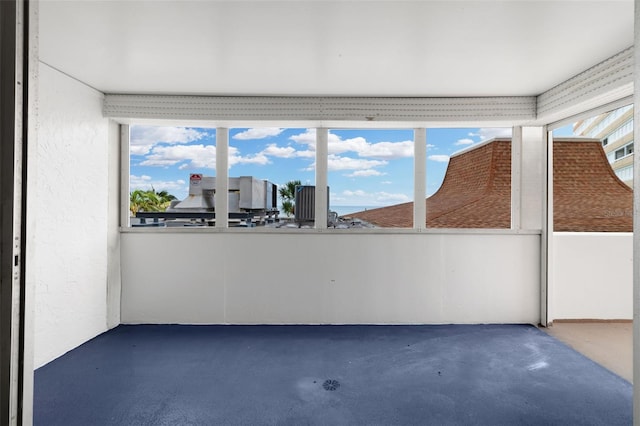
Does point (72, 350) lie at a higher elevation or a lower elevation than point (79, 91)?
lower

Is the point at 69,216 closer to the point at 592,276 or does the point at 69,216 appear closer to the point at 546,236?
the point at 546,236

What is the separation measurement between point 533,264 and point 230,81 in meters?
4.08

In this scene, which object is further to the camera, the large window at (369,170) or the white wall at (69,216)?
the large window at (369,170)

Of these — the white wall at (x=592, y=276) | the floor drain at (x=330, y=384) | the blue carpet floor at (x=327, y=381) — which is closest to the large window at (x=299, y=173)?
the white wall at (x=592, y=276)

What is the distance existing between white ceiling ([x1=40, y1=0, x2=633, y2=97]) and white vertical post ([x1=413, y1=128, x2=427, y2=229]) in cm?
66

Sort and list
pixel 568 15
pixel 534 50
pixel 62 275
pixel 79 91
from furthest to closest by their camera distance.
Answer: pixel 79 91 → pixel 62 275 → pixel 534 50 → pixel 568 15

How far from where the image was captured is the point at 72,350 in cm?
317

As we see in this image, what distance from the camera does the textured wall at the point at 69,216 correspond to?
9.42 ft

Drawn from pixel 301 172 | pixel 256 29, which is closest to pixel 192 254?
pixel 301 172

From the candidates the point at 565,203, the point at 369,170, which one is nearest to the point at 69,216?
the point at 369,170

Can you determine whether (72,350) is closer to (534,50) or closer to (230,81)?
(230,81)

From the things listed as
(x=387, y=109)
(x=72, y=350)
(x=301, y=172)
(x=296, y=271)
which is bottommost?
(x=72, y=350)

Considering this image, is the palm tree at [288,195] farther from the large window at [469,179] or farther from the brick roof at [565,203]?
the large window at [469,179]

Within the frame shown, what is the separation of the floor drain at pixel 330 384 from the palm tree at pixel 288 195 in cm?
211
